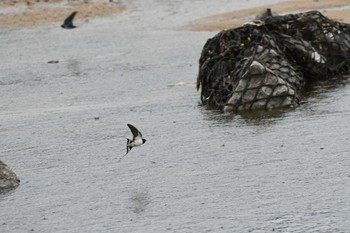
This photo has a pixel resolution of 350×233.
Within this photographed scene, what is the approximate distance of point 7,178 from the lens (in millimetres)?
12219

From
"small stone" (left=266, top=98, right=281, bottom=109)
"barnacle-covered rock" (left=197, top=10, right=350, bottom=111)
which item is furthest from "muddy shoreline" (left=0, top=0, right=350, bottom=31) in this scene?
"small stone" (left=266, top=98, right=281, bottom=109)

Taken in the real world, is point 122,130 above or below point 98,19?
above

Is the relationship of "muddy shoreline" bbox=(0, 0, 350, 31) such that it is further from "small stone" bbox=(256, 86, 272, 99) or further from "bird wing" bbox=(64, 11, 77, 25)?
"small stone" bbox=(256, 86, 272, 99)

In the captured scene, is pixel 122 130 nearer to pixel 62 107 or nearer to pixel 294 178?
pixel 62 107

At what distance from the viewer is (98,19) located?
121 feet

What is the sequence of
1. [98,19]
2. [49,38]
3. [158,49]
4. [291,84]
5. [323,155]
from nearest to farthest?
[323,155] → [291,84] → [158,49] → [49,38] → [98,19]

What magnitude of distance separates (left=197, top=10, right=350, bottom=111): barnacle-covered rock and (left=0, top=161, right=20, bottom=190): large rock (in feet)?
15.6

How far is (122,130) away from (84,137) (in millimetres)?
691

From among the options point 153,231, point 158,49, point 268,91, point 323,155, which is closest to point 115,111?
point 268,91

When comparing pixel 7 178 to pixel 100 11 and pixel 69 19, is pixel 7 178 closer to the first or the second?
pixel 69 19

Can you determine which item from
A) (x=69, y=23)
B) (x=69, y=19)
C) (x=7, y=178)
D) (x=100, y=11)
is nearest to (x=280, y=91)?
(x=7, y=178)

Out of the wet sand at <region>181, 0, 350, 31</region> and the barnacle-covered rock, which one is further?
the wet sand at <region>181, 0, 350, 31</region>

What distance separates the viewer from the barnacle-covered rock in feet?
51.7

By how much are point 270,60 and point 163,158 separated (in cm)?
400
